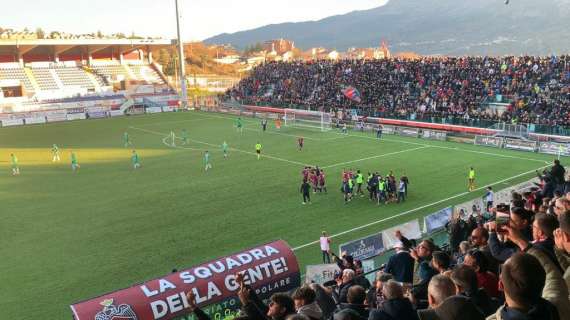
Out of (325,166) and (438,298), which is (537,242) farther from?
(325,166)

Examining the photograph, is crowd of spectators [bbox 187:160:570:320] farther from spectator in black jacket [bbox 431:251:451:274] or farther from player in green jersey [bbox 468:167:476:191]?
player in green jersey [bbox 468:167:476:191]

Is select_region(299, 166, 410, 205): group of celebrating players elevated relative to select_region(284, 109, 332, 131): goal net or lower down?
lower down

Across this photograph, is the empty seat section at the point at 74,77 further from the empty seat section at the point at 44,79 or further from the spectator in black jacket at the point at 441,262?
the spectator in black jacket at the point at 441,262

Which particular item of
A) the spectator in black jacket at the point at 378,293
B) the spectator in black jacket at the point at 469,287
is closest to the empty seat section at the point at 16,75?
the spectator in black jacket at the point at 378,293

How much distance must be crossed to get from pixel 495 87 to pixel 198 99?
41618 mm

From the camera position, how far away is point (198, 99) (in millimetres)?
72125

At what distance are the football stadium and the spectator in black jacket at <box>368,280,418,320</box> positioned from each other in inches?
0.6

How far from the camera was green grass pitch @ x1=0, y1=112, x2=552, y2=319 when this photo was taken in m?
16.0

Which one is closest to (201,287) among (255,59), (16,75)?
(16,75)

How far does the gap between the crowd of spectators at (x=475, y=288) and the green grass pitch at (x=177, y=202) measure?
9.11 m

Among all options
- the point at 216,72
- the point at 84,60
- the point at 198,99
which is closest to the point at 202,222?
the point at 198,99

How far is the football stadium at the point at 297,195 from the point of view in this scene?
6090 millimetres

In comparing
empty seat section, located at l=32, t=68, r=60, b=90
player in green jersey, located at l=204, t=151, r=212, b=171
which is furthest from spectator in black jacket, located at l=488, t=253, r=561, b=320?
empty seat section, located at l=32, t=68, r=60, b=90

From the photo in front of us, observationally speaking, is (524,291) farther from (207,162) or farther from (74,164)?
(74,164)
